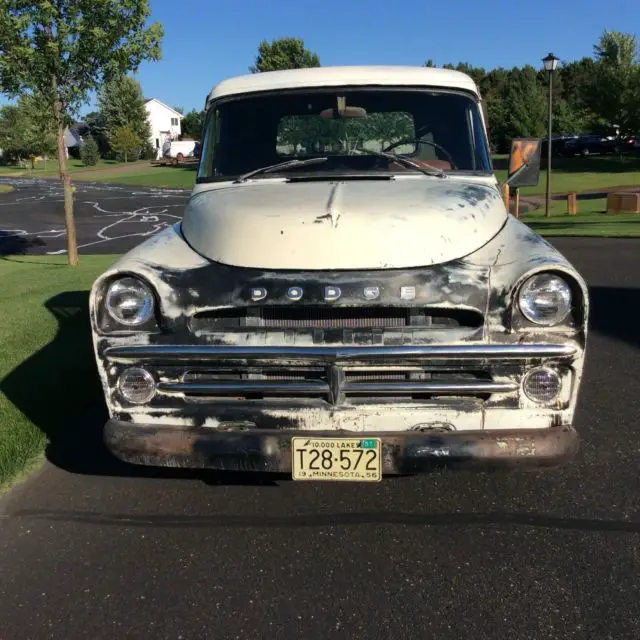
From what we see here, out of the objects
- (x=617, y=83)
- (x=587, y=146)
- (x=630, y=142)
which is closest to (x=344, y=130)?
(x=617, y=83)

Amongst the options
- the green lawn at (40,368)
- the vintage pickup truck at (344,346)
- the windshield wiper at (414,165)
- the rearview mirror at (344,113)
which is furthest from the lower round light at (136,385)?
the rearview mirror at (344,113)

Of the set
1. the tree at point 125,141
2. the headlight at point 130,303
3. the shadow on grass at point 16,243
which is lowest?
the shadow on grass at point 16,243

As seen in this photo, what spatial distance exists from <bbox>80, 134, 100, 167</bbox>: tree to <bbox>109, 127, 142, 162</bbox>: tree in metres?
2.22

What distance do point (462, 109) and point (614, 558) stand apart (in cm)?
277

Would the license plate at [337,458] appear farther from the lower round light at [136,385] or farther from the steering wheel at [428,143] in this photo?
the steering wheel at [428,143]

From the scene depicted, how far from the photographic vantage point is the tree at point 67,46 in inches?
415

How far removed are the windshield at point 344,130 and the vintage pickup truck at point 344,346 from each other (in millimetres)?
1054

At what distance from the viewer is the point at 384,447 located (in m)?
2.96

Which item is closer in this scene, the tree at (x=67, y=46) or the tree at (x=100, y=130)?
the tree at (x=67, y=46)

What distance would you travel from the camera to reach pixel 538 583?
285 cm

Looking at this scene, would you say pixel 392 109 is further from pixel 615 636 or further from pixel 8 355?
pixel 8 355

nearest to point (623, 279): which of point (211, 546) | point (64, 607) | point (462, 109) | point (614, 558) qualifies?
point (462, 109)

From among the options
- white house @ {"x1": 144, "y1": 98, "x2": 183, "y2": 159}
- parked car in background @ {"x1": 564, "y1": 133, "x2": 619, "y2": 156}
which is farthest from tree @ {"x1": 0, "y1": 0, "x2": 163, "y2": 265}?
white house @ {"x1": 144, "y1": 98, "x2": 183, "y2": 159}

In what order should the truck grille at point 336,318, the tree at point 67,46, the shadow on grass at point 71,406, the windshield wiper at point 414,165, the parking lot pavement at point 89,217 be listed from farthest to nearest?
the parking lot pavement at point 89,217, the tree at point 67,46, the windshield wiper at point 414,165, the shadow on grass at point 71,406, the truck grille at point 336,318
